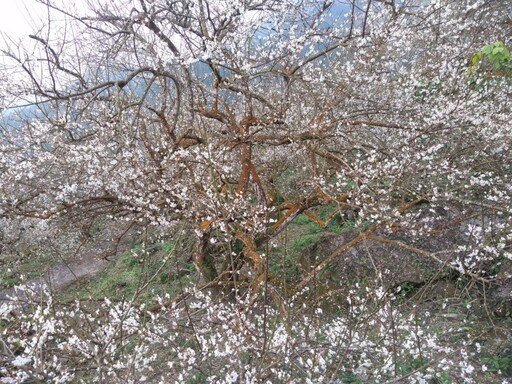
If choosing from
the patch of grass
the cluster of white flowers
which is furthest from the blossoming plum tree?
the patch of grass

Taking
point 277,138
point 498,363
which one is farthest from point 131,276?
point 498,363

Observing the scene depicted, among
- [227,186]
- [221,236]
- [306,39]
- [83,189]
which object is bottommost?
[221,236]

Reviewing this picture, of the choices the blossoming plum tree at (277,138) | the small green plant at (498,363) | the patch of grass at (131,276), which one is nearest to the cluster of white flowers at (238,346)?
the small green plant at (498,363)

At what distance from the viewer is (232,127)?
562 centimetres

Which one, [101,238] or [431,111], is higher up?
[431,111]

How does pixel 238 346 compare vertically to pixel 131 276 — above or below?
above

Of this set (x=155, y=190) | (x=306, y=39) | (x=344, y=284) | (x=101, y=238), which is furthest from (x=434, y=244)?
(x=101, y=238)

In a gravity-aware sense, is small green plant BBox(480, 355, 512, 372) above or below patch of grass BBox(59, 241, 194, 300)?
below

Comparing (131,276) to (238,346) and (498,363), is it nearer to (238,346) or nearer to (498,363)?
(238,346)

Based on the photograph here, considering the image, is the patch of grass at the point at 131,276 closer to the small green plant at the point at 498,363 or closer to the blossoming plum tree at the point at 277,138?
the blossoming plum tree at the point at 277,138

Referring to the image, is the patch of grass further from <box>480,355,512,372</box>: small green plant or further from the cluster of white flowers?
<box>480,355,512,372</box>: small green plant

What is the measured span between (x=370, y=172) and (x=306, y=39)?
2090 mm

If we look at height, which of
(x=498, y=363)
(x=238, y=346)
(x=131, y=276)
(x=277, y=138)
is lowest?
(x=498, y=363)

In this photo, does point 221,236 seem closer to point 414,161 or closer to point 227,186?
point 227,186
